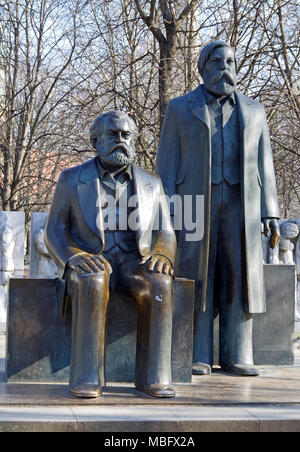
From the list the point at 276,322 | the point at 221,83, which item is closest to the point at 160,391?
the point at 276,322

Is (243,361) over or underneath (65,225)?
underneath

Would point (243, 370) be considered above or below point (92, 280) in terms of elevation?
below

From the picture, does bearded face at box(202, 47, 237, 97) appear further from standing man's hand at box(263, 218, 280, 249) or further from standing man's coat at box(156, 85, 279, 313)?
standing man's hand at box(263, 218, 280, 249)

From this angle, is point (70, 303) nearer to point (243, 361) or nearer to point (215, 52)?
point (243, 361)

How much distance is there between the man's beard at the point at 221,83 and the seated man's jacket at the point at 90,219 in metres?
1.03

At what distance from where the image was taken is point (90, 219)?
5.66 m

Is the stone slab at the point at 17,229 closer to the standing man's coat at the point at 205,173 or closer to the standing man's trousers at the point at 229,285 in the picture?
the standing man's coat at the point at 205,173

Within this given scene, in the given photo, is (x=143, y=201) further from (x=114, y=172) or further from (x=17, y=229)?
(x=17, y=229)

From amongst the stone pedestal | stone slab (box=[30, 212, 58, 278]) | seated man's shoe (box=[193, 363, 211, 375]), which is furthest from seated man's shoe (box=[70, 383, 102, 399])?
stone slab (box=[30, 212, 58, 278])

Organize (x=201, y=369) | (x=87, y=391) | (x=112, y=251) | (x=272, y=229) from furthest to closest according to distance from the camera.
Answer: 1. (x=272, y=229)
2. (x=201, y=369)
3. (x=112, y=251)
4. (x=87, y=391)

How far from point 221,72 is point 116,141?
121 cm

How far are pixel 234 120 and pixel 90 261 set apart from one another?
1845mm
